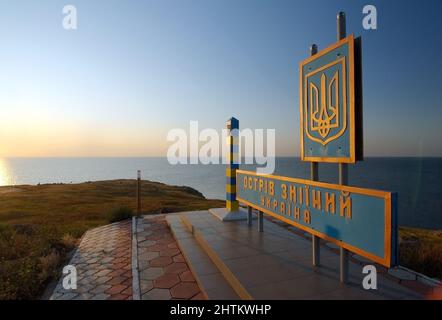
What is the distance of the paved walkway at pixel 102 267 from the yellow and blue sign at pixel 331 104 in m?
4.03

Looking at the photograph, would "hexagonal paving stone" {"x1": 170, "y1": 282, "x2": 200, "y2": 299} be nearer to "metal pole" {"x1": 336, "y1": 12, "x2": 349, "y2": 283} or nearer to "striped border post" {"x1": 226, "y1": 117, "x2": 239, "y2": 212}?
"metal pole" {"x1": 336, "y1": 12, "x2": 349, "y2": 283}

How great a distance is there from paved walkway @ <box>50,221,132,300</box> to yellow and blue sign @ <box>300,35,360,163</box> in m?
4.03

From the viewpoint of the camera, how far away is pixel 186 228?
820 cm

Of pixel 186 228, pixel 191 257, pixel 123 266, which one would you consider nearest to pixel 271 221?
pixel 186 228

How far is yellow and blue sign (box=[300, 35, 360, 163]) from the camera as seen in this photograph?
367 centimetres

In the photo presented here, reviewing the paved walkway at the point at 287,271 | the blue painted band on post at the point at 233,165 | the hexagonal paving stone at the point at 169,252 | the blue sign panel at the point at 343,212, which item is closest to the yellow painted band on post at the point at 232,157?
the blue painted band on post at the point at 233,165

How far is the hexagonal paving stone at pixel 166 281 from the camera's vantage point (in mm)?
4602

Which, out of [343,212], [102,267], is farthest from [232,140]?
[343,212]

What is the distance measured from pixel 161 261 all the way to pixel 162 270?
1.73ft

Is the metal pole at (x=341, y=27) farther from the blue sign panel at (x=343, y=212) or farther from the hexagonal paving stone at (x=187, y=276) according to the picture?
the hexagonal paving stone at (x=187, y=276)
